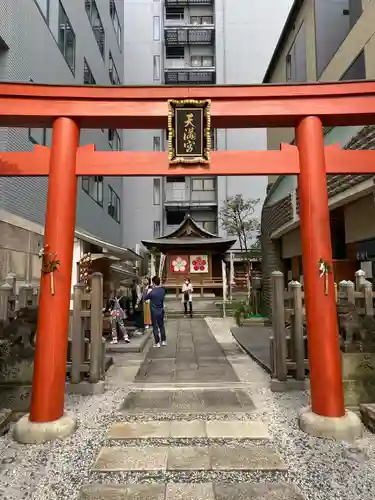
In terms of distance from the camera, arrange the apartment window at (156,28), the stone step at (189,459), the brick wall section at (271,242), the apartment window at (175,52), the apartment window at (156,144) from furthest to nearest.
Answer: the apartment window at (175,52) → the apartment window at (156,28) → the apartment window at (156,144) → the brick wall section at (271,242) → the stone step at (189,459)

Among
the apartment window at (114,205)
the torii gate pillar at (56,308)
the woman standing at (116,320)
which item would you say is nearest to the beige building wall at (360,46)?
the torii gate pillar at (56,308)

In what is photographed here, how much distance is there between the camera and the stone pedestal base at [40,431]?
13.2ft

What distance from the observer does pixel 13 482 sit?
3303 millimetres

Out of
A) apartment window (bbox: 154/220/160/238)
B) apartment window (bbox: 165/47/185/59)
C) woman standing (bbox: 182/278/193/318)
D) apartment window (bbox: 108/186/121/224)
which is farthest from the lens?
apartment window (bbox: 165/47/185/59)

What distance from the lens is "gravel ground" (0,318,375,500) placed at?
3168 mm

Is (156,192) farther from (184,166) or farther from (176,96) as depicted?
(184,166)

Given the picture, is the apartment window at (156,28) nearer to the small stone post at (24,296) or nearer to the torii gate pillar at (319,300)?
the small stone post at (24,296)

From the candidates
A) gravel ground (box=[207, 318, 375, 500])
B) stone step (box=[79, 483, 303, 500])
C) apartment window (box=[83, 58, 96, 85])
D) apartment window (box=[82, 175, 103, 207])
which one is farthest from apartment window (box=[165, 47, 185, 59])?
stone step (box=[79, 483, 303, 500])

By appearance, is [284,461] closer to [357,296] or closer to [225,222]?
[357,296]

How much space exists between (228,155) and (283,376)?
3621 mm

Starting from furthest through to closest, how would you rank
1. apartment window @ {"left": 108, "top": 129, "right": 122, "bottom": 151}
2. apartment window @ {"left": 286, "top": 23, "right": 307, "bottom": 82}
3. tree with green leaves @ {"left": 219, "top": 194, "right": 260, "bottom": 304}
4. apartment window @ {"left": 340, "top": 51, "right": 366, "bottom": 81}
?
tree with green leaves @ {"left": 219, "top": 194, "right": 260, "bottom": 304} → apartment window @ {"left": 108, "top": 129, "right": 122, "bottom": 151} → apartment window @ {"left": 286, "top": 23, "right": 307, "bottom": 82} → apartment window @ {"left": 340, "top": 51, "right": 366, "bottom": 81}

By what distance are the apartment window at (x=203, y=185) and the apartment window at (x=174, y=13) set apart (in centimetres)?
1597

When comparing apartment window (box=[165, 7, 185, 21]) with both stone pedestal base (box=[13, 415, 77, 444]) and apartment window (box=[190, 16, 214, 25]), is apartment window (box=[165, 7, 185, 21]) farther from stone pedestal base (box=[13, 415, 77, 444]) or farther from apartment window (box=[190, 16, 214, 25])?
stone pedestal base (box=[13, 415, 77, 444])

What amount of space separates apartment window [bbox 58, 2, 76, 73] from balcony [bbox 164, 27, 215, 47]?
2371cm
